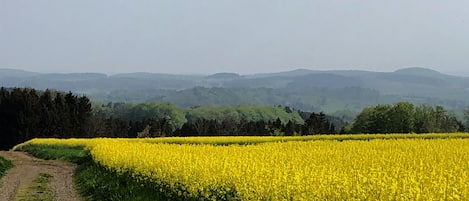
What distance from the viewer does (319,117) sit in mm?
116000

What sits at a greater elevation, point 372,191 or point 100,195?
point 372,191

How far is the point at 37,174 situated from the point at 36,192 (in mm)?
7389

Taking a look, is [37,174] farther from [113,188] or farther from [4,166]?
[113,188]

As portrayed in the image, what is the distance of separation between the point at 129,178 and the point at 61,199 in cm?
216

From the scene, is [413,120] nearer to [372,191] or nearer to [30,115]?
[30,115]

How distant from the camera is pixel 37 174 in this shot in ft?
92.2

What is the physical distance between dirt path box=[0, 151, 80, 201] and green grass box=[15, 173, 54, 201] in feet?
0.56

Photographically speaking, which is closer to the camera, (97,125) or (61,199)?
(61,199)

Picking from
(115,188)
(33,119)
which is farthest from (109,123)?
(115,188)

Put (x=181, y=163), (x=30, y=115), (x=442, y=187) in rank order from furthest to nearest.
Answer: (x=30, y=115) → (x=181, y=163) → (x=442, y=187)

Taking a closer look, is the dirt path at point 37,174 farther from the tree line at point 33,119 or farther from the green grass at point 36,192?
the tree line at point 33,119

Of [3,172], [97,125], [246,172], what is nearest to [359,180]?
[246,172]

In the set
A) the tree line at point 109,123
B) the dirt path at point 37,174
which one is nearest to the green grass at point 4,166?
the dirt path at point 37,174

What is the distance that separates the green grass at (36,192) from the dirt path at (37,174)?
17cm
